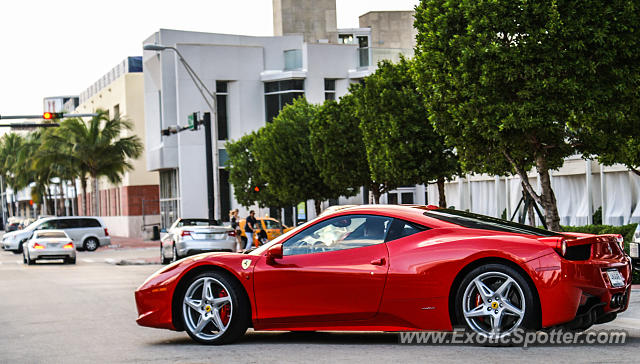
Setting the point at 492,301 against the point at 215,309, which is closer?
the point at 492,301

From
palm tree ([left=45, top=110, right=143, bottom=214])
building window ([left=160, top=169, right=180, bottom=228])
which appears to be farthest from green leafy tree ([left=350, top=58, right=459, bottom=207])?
building window ([left=160, top=169, right=180, bottom=228])

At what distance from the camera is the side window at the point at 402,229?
27.0 ft

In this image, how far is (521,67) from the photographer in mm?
15672

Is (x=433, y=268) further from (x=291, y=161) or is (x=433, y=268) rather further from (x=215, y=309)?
(x=291, y=161)

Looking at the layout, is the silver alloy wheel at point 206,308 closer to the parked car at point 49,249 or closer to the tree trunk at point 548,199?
the tree trunk at point 548,199

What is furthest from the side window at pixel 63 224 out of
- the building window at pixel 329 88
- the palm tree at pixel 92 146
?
the building window at pixel 329 88

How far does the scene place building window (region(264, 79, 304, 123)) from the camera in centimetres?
5619

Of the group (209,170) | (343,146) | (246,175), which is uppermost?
(343,146)

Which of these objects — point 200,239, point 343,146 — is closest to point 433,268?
point 200,239

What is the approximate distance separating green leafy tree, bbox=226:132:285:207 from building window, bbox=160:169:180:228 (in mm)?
10310

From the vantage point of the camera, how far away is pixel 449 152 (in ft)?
93.2

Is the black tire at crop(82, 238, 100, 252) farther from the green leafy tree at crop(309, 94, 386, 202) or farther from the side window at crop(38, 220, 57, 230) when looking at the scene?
the green leafy tree at crop(309, 94, 386, 202)

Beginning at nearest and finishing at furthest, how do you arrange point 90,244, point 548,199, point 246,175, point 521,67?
1. point 521,67
2. point 548,199
3. point 90,244
4. point 246,175

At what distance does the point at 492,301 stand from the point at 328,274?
4.95 feet
